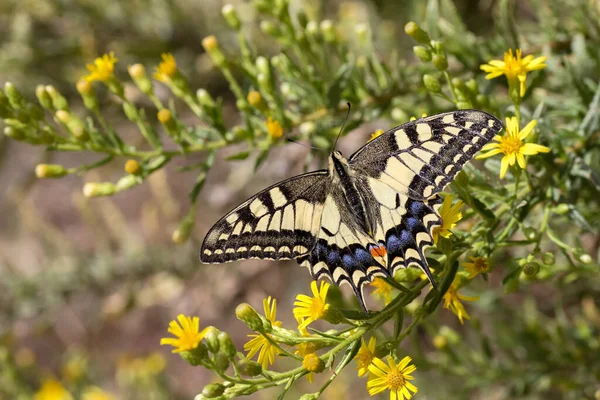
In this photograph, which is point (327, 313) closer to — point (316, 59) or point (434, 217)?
point (434, 217)

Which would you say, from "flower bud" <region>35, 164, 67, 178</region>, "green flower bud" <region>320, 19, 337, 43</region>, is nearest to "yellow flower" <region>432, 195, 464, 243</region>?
"green flower bud" <region>320, 19, 337, 43</region>

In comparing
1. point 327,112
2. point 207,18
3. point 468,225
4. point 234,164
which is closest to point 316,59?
point 327,112

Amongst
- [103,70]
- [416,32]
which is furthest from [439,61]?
[103,70]

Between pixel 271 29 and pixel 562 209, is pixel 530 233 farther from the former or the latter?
pixel 271 29

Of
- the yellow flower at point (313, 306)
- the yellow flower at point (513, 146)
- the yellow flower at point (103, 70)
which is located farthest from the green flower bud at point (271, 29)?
the yellow flower at point (313, 306)

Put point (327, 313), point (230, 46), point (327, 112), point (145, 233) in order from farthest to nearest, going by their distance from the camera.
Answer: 1. point (145, 233)
2. point (230, 46)
3. point (327, 112)
4. point (327, 313)
